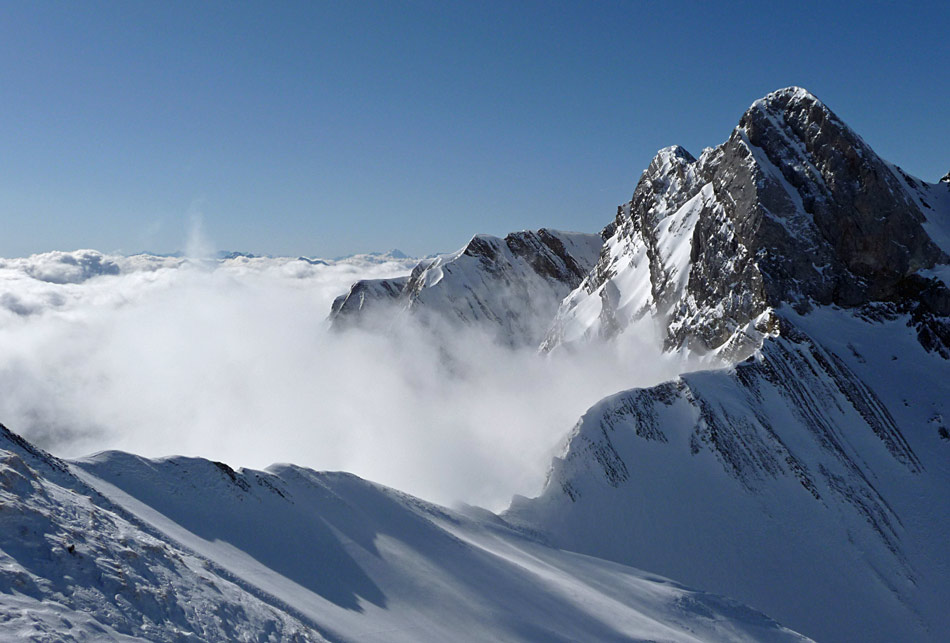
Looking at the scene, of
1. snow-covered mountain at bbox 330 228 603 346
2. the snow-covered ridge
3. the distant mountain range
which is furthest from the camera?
snow-covered mountain at bbox 330 228 603 346

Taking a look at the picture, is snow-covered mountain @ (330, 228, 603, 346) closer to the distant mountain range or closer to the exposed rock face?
the distant mountain range

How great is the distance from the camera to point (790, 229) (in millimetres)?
77750

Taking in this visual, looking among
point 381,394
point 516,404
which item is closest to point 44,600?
point 516,404

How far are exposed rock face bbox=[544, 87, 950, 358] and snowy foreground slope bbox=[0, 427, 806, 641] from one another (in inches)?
1672

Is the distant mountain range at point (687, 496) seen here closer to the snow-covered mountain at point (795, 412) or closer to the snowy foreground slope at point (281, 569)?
the snowy foreground slope at point (281, 569)

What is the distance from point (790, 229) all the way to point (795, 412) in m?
27.5

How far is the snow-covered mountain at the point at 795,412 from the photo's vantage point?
172ft

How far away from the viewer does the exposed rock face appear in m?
76.1

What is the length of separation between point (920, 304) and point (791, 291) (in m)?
16.1

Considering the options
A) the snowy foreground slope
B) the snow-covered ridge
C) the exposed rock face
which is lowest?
the snowy foreground slope

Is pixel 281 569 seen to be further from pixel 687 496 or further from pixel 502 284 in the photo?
pixel 502 284

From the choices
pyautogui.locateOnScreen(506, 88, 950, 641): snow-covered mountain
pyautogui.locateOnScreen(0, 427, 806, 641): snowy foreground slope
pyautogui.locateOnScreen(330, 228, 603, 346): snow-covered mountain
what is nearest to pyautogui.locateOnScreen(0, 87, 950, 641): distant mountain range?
pyautogui.locateOnScreen(0, 427, 806, 641): snowy foreground slope

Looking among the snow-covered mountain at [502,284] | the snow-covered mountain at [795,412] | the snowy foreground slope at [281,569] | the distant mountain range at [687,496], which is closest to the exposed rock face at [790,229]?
the snow-covered mountain at [795,412]

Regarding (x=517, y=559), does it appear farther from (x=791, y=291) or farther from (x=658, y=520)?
(x=791, y=291)
